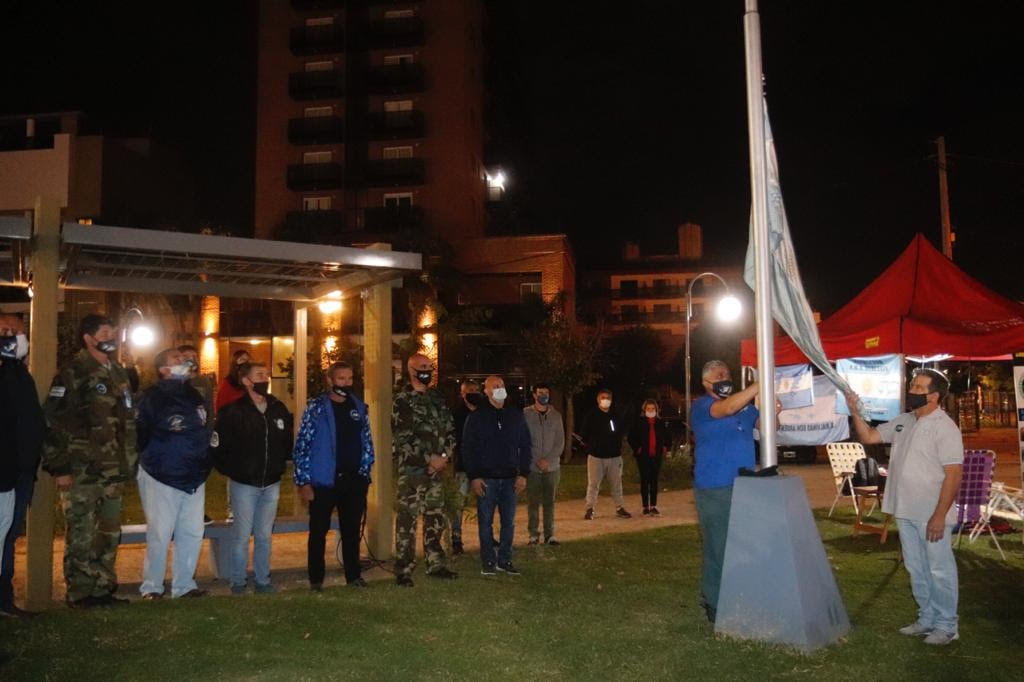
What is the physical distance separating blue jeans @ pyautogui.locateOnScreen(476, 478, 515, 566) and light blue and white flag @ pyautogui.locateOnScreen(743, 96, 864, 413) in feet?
10.9

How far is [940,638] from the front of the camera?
592 centimetres

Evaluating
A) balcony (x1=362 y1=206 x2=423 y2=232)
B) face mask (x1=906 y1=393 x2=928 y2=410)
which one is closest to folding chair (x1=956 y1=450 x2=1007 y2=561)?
face mask (x1=906 y1=393 x2=928 y2=410)

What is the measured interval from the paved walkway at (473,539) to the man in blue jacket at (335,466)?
1.47 feet

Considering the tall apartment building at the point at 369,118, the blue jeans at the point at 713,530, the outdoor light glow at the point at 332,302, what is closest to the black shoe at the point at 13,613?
the outdoor light glow at the point at 332,302

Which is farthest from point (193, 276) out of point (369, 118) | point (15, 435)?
point (369, 118)

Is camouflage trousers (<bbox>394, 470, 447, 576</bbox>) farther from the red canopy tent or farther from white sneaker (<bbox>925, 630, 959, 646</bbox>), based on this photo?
the red canopy tent

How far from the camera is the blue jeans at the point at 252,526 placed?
744 cm

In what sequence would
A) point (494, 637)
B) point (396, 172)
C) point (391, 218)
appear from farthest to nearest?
point (396, 172), point (391, 218), point (494, 637)

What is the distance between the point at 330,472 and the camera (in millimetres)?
7480

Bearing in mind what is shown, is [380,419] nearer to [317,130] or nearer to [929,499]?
[929,499]

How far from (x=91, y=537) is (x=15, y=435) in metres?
1.02

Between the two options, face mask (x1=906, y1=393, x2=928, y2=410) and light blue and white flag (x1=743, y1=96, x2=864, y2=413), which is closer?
face mask (x1=906, y1=393, x2=928, y2=410)

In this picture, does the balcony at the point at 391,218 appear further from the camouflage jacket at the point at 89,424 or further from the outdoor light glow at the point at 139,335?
the camouflage jacket at the point at 89,424

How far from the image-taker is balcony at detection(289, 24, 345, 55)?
48406 mm
